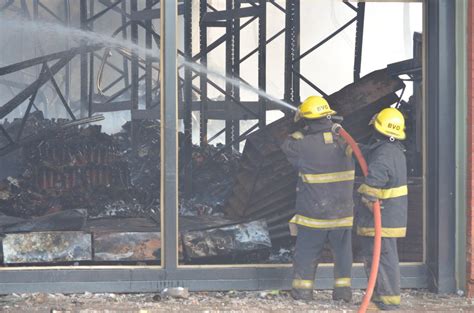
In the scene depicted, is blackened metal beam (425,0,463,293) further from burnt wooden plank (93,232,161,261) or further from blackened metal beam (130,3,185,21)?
blackened metal beam (130,3,185,21)

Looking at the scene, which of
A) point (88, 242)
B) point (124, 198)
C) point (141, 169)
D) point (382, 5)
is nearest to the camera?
point (88, 242)

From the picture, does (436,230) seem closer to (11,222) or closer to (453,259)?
(453,259)

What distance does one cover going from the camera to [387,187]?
23.0 ft

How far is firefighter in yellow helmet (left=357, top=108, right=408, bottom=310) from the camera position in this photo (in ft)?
22.6

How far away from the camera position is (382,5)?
28188mm

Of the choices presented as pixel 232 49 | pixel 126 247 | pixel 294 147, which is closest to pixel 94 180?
pixel 232 49

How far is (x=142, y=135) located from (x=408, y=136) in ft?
24.1

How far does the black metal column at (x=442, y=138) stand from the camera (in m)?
7.54

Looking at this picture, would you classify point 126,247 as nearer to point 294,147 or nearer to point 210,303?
point 210,303

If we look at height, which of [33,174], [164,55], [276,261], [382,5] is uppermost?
[382,5]

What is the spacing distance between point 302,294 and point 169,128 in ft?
6.04

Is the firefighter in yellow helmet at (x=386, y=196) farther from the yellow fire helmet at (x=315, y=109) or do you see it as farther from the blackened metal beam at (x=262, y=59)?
the blackened metal beam at (x=262, y=59)

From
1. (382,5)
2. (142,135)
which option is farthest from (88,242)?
(382,5)

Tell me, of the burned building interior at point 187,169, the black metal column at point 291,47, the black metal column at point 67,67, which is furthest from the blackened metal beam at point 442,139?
the black metal column at point 67,67
